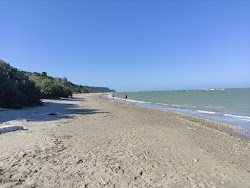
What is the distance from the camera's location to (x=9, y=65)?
16203 mm

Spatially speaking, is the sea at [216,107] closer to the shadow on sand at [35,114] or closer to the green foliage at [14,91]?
the shadow on sand at [35,114]

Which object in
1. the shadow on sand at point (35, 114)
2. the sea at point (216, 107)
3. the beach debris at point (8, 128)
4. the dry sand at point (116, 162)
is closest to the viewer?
the dry sand at point (116, 162)

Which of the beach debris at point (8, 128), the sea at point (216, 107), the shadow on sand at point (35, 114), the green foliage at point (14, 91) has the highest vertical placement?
the green foliage at point (14, 91)

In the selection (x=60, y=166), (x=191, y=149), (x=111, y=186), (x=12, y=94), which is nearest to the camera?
(x=111, y=186)

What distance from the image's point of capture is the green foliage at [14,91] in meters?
13.1

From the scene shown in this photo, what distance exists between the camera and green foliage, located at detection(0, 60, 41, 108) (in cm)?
1305

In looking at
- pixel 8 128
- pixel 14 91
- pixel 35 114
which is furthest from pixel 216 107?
pixel 14 91

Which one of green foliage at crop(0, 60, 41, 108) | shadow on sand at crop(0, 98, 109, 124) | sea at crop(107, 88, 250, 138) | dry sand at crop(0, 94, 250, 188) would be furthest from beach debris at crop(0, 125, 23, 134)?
sea at crop(107, 88, 250, 138)

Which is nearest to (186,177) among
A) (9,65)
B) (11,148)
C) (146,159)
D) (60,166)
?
(146,159)

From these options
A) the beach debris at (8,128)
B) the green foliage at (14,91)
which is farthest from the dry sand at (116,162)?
the green foliage at (14,91)

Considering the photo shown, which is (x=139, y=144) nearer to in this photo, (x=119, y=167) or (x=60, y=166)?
(x=119, y=167)

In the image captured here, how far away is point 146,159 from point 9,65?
18318 millimetres

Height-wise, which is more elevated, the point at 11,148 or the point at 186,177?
the point at 11,148

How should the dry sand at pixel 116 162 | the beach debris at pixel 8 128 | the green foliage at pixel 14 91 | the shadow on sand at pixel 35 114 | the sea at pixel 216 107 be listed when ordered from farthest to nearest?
the green foliage at pixel 14 91, the sea at pixel 216 107, the shadow on sand at pixel 35 114, the beach debris at pixel 8 128, the dry sand at pixel 116 162
